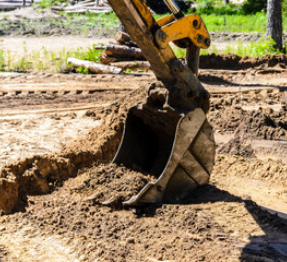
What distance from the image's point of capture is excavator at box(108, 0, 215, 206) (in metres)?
4.28

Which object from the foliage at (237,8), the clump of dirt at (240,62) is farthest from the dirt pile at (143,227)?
the foliage at (237,8)

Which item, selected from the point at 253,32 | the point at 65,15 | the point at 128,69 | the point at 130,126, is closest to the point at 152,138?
the point at 130,126

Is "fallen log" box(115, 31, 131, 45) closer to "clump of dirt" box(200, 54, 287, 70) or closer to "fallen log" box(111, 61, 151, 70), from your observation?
"fallen log" box(111, 61, 151, 70)

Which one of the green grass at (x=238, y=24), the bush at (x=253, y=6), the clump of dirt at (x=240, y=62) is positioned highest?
the bush at (x=253, y=6)

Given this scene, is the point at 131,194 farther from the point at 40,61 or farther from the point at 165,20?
the point at 40,61

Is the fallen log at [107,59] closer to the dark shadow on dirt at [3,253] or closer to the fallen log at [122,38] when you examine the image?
the fallen log at [122,38]

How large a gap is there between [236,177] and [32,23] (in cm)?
1390

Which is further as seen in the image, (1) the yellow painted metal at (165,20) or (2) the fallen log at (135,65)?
(2) the fallen log at (135,65)

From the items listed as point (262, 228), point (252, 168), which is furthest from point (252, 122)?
point (262, 228)

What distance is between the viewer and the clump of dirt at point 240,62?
32.4 ft

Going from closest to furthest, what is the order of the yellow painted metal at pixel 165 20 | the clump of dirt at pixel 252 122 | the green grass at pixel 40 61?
the yellow painted metal at pixel 165 20
the clump of dirt at pixel 252 122
the green grass at pixel 40 61

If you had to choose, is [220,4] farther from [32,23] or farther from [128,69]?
[128,69]

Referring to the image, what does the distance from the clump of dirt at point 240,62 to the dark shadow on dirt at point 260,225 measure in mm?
5857

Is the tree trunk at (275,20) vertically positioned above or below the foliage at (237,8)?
below
